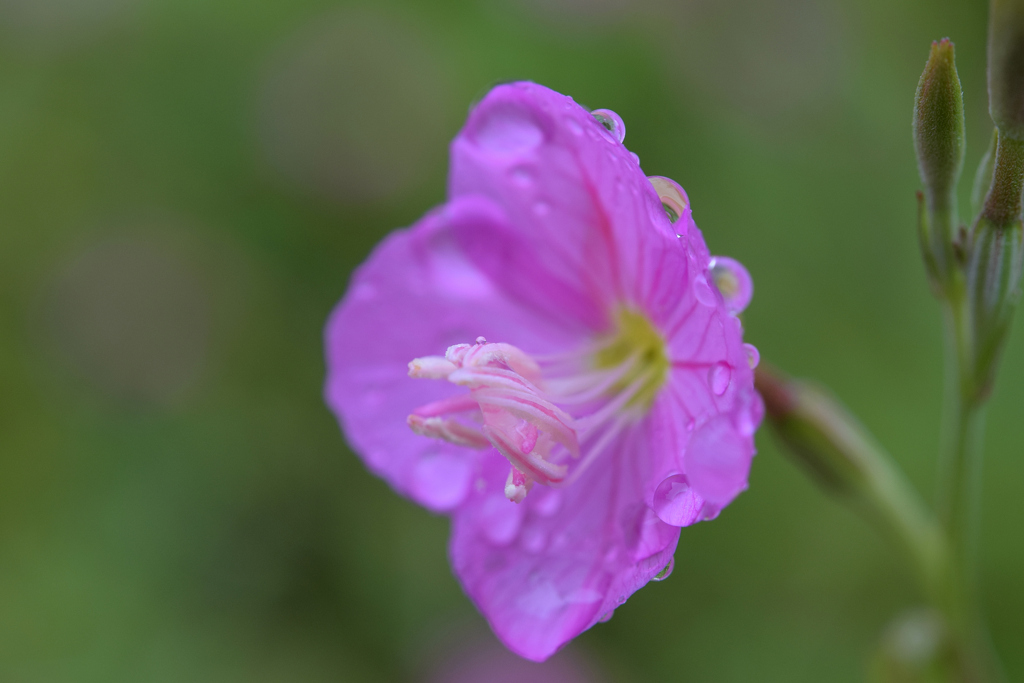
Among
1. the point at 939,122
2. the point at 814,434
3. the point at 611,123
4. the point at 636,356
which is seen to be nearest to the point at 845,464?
the point at 814,434

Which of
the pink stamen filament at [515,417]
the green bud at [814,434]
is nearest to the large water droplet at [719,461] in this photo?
the pink stamen filament at [515,417]

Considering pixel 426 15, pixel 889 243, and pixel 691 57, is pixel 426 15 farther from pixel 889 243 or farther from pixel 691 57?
pixel 889 243

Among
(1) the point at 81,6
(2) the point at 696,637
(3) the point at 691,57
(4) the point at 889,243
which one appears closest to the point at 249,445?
(2) the point at 696,637

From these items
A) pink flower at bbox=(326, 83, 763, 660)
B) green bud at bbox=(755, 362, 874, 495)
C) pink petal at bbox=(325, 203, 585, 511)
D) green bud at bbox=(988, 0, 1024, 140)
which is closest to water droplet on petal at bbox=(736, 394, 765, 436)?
pink flower at bbox=(326, 83, 763, 660)

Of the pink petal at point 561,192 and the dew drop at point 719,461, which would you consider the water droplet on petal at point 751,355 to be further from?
the pink petal at point 561,192

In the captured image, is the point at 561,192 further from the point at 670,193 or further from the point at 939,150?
the point at 939,150

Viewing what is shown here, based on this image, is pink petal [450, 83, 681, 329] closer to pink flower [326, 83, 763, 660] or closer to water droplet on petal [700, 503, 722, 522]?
pink flower [326, 83, 763, 660]
